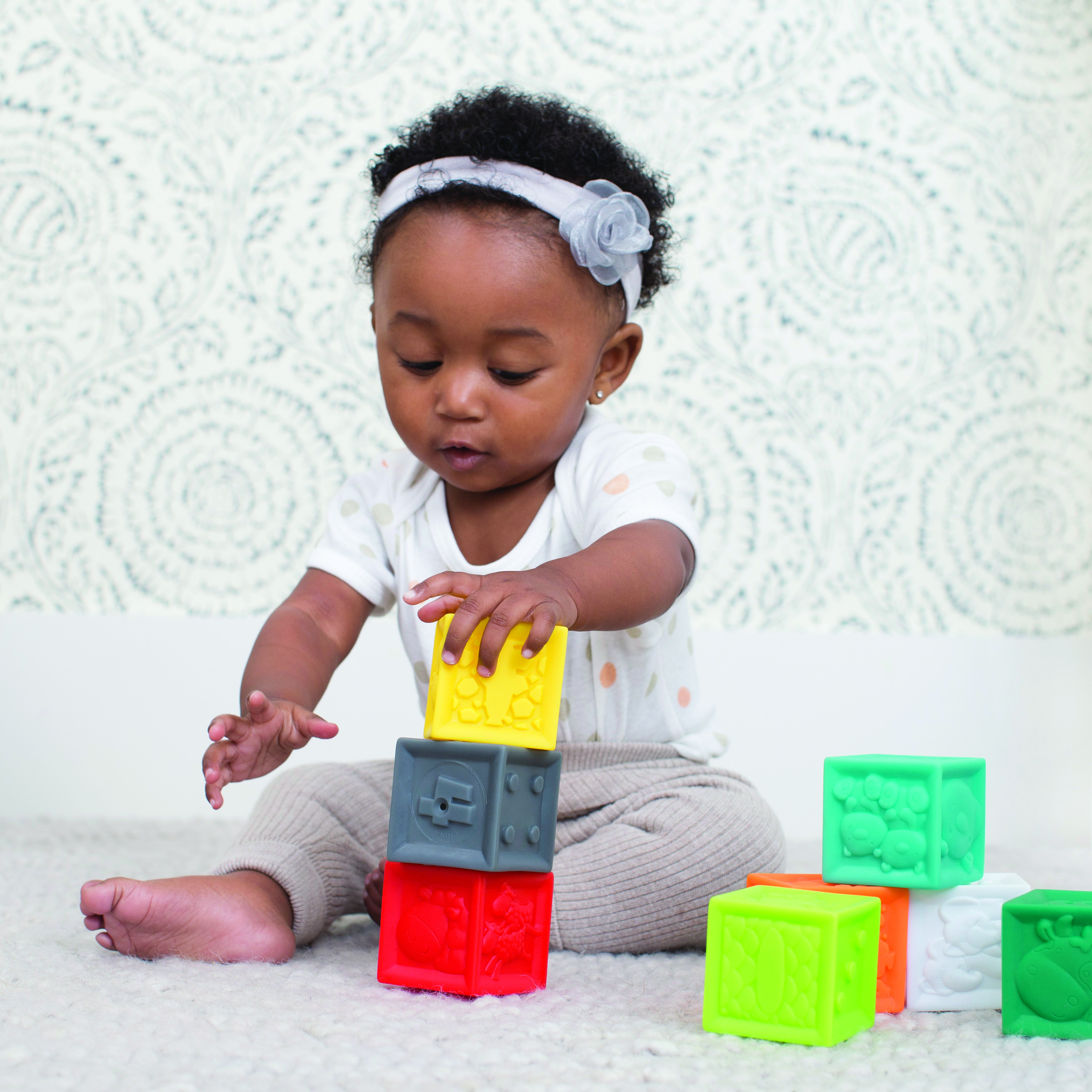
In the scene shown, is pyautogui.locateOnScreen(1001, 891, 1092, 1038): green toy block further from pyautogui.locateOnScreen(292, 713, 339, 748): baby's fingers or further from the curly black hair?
the curly black hair

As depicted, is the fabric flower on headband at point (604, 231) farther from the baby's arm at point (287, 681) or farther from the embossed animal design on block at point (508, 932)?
the embossed animal design on block at point (508, 932)

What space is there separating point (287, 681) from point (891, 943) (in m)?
0.42

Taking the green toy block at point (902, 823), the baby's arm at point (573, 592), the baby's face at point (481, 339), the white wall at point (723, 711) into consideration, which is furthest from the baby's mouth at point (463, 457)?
the white wall at point (723, 711)

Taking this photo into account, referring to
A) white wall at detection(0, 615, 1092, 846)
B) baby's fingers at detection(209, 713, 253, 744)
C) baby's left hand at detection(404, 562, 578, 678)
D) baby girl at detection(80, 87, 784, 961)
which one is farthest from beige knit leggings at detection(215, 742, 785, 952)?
white wall at detection(0, 615, 1092, 846)

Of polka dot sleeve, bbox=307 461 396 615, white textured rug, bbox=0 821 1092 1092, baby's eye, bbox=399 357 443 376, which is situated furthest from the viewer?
polka dot sleeve, bbox=307 461 396 615

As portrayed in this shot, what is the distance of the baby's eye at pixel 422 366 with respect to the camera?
0.81 meters

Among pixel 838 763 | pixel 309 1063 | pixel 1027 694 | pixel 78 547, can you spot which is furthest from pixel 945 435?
pixel 309 1063

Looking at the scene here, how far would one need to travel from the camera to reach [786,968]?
55 cm

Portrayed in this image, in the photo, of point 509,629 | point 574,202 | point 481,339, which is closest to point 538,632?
point 509,629

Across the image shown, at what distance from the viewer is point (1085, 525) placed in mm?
1462

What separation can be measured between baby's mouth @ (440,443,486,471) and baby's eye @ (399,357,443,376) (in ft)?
0.18

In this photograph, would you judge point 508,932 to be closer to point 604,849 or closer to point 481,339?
point 604,849

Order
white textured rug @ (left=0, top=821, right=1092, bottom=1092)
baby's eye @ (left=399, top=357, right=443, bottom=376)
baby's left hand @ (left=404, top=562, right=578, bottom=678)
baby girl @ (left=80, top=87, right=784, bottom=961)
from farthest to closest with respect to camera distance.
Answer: baby's eye @ (left=399, top=357, right=443, bottom=376), baby girl @ (left=80, top=87, right=784, bottom=961), baby's left hand @ (left=404, top=562, right=578, bottom=678), white textured rug @ (left=0, top=821, right=1092, bottom=1092)

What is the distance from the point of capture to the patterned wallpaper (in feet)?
4.63
